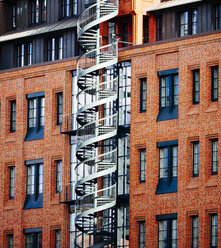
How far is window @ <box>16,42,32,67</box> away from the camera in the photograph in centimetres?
8412

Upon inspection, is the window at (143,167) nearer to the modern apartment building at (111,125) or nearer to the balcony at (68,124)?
the modern apartment building at (111,125)

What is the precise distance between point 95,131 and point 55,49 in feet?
28.6

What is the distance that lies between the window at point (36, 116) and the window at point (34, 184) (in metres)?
1.66

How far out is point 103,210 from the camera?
76.6 m

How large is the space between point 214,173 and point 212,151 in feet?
4.02

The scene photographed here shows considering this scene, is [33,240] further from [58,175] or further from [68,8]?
[68,8]

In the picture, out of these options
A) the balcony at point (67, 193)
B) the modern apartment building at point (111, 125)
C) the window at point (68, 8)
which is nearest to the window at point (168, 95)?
the modern apartment building at point (111, 125)

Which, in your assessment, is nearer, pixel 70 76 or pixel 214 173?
pixel 214 173

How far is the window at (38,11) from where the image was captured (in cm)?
8438

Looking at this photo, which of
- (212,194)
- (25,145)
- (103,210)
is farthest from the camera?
(25,145)

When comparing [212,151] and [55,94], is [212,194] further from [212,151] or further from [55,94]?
[55,94]

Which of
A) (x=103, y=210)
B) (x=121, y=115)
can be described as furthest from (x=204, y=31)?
(x=103, y=210)

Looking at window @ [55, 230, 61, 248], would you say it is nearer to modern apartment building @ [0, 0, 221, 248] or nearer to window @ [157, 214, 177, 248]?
modern apartment building @ [0, 0, 221, 248]

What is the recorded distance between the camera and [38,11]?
84.8 m
